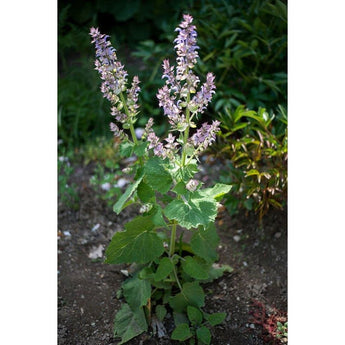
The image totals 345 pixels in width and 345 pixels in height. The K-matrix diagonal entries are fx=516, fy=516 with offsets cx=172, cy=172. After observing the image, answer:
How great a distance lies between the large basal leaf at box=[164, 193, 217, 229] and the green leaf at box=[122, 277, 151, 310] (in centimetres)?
44

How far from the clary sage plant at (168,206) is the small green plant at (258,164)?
40 cm

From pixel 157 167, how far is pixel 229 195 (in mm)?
783

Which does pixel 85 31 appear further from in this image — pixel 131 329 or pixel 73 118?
pixel 131 329

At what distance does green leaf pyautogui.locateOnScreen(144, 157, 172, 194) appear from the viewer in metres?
1.86

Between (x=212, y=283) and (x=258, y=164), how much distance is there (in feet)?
2.16

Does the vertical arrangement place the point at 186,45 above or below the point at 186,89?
above

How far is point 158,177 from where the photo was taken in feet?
6.14

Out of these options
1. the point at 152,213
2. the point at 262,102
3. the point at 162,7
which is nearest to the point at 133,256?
the point at 152,213

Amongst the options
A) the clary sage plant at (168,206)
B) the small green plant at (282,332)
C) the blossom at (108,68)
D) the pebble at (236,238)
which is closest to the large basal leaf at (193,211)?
the clary sage plant at (168,206)

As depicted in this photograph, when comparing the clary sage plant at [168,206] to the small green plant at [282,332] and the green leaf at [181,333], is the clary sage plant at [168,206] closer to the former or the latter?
the green leaf at [181,333]

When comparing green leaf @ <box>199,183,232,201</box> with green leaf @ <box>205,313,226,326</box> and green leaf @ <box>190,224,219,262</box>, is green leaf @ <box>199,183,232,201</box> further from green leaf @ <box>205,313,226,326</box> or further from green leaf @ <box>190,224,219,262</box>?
green leaf @ <box>205,313,226,326</box>

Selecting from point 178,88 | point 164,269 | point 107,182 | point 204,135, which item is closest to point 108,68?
point 178,88

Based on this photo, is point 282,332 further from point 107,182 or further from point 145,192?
point 107,182

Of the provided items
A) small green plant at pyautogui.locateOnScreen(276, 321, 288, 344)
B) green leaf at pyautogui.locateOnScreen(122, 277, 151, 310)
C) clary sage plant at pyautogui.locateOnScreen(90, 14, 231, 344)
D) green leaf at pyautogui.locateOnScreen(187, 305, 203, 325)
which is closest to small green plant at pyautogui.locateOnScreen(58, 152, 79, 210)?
clary sage plant at pyautogui.locateOnScreen(90, 14, 231, 344)
